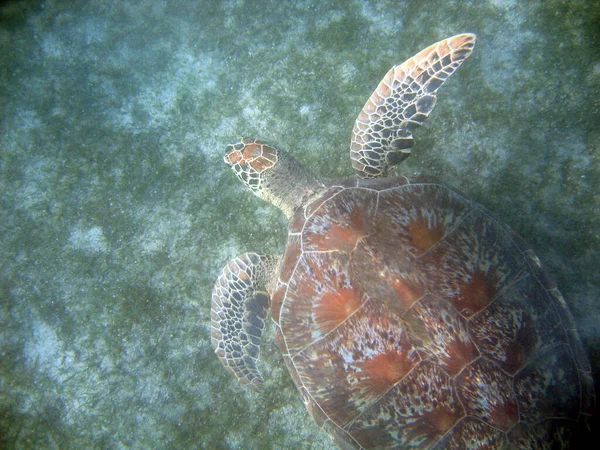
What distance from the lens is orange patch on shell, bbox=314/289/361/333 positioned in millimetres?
1845

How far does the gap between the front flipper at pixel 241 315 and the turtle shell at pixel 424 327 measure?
455 mm

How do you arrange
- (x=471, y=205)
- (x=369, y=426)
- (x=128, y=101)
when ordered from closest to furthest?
(x=369, y=426)
(x=471, y=205)
(x=128, y=101)

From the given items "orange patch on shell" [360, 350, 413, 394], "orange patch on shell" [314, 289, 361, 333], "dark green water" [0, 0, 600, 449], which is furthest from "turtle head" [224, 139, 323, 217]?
"orange patch on shell" [360, 350, 413, 394]

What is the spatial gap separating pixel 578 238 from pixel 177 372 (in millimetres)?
3478

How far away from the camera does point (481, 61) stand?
2.70 metres

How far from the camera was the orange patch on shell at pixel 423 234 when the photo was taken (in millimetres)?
1878

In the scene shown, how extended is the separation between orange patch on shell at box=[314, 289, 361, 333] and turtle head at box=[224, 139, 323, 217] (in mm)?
865

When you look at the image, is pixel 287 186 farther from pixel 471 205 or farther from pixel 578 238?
pixel 578 238

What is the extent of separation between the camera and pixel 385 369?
5.71ft

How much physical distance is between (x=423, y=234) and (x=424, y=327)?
1.82 ft

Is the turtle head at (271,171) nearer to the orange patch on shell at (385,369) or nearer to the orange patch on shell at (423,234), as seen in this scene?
the orange patch on shell at (423,234)

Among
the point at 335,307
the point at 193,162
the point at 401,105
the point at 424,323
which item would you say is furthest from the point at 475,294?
the point at 193,162

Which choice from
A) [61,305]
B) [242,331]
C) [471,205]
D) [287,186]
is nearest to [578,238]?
[471,205]

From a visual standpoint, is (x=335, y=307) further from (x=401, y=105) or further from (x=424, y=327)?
(x=401, y=105)
